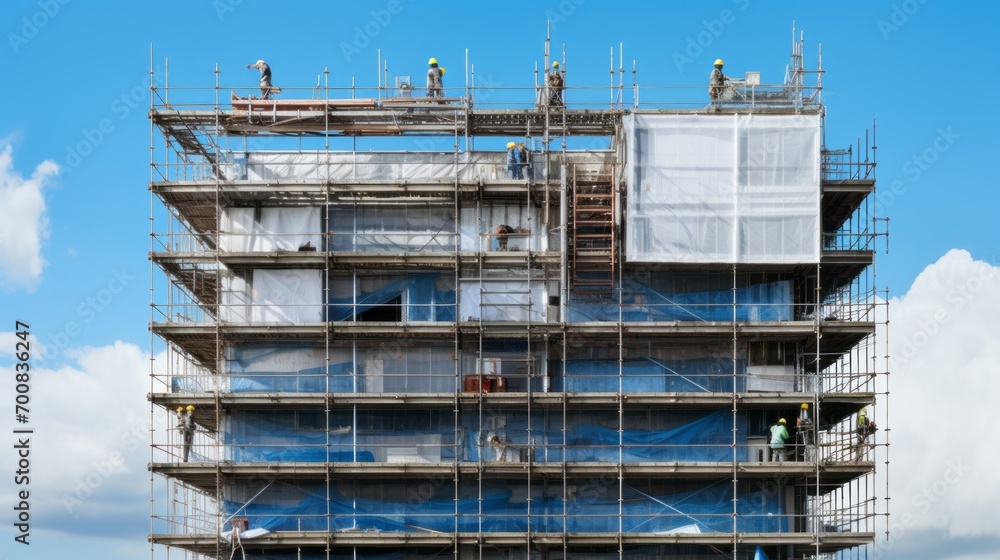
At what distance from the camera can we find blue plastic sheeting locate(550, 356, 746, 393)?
47.9 meters

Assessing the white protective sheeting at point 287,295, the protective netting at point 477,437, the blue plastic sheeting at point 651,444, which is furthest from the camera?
the white protective sheeting at point 287,295

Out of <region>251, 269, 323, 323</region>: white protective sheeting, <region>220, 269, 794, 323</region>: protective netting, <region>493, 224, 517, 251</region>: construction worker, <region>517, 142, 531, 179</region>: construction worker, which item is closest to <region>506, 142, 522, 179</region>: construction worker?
<region>517, 142, 531, 179</region>: construction worker

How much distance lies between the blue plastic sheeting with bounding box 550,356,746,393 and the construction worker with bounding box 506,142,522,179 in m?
6.33

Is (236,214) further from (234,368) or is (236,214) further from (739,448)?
(739,448)

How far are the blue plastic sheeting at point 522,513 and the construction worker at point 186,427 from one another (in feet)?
7.04

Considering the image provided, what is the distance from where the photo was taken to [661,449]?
1859 inches

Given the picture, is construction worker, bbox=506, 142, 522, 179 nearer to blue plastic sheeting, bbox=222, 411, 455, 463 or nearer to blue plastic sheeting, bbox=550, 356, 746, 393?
blue plastic sheeting, bbox=550, 356, 746, 393

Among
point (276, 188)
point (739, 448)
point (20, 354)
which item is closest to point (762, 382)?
point (739, 448)

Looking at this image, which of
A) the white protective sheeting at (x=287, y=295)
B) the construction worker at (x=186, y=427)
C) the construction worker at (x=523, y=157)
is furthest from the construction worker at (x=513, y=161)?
the construction worker at (x=186, y=427)

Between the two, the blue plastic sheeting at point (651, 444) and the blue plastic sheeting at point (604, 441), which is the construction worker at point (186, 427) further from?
the blue plastic sheeting at point (651, 444)

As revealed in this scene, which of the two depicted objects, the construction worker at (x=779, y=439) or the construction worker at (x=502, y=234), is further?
the construction worker at (x=502, y=234)

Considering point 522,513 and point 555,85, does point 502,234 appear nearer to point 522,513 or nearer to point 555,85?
point 555,85

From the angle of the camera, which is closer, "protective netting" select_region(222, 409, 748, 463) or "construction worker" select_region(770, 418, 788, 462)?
"construction worker" select_region(770, 418, 788, 462)

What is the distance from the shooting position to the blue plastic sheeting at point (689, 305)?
158ft
